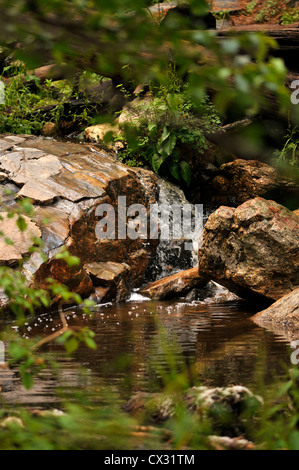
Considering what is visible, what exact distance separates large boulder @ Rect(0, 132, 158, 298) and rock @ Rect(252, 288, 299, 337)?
292cm

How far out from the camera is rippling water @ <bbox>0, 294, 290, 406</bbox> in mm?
4051

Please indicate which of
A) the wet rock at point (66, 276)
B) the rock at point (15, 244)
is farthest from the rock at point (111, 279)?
the rock at point (15, 244)

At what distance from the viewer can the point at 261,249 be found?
7.64 meters

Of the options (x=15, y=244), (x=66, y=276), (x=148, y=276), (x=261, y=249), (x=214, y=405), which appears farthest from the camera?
(x=148, y=276)

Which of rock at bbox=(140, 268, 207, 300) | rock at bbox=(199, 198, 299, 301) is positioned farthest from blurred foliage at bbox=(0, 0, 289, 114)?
rock at bbox=(140, 268, 207, 300)

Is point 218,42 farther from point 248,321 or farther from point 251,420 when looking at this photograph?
point 248,321

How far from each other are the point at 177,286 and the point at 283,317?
2821mm

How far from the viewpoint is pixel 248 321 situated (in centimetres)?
692

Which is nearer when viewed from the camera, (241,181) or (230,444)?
(230,444)

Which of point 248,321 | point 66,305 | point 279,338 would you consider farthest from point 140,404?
point 66,305

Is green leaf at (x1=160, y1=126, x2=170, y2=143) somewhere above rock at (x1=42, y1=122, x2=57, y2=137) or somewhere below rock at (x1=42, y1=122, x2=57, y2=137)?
above

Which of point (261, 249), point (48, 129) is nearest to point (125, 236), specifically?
point (261, 249)

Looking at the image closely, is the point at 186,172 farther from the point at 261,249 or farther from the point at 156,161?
the point at 261,249

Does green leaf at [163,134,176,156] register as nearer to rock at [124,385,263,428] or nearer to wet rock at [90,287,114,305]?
wet rock at [90,287,114,305]
